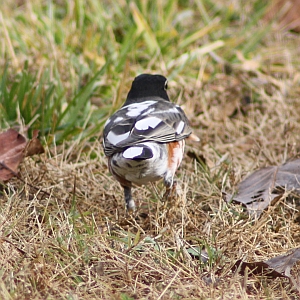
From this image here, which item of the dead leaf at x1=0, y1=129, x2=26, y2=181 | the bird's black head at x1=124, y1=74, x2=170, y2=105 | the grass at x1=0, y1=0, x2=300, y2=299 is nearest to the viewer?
the grass at x1=0, y1=0, x2=300, y2=299

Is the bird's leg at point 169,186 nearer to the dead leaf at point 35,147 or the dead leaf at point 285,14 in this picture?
the dead leaf at point 35,147

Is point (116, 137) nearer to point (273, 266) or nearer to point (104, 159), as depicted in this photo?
point (104, 159)

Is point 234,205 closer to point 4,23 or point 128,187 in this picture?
point 128,187

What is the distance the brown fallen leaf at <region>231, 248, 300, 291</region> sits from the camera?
3330mm

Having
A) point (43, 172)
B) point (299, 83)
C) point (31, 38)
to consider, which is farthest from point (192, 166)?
point (31, 38)

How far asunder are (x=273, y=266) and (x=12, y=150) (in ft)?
6.68

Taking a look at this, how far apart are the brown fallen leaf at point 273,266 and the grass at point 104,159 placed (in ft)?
0.15

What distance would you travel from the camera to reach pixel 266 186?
4379mm

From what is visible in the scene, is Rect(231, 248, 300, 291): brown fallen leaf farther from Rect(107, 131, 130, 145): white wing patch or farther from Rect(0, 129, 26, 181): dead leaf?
Rect(0, 129, 26, 181): dead leaf

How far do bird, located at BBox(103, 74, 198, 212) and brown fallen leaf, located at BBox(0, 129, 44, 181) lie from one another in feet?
2.11

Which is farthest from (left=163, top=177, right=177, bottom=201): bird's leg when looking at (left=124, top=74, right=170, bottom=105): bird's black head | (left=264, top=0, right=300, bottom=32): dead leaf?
(left=264, top=0, right=300, bottom=32): dead leaf

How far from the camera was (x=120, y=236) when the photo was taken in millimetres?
3930

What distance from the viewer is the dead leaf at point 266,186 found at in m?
4.22

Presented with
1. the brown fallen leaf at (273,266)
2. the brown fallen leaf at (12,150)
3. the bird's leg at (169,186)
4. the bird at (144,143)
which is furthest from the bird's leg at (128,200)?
the brown fallen leaf at (273,266)
